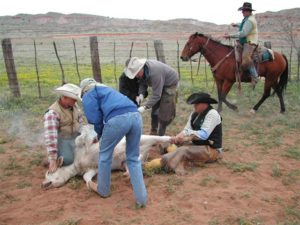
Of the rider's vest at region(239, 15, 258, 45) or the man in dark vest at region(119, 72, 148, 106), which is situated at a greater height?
the rider's vest at region(239, 15, 258, 45)

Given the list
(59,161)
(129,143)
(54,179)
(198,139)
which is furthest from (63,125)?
Result: (198,139)

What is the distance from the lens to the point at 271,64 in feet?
31.8

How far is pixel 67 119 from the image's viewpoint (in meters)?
5.32

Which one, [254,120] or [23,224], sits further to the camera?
[254,120]

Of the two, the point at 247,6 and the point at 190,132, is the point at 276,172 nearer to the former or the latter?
the point at 190,132

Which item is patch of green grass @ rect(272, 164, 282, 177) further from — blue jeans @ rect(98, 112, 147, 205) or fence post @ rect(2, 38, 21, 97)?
fence post @ rect(2, 38, 21, 97)

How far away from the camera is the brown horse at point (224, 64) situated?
959cm

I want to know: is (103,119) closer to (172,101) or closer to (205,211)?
(205,211)

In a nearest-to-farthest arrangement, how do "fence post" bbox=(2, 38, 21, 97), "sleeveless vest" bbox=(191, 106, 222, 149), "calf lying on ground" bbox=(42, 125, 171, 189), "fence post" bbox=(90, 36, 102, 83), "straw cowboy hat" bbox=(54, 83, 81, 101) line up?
"straw cowboy hat" bbox=(54, 83, 81, 101) → "calf lying on ground" bbox=(42, 125, 171, 189) → "sleeveless vest" bbox=(191, 106, 222, 149) → "fence post" bbox=(2, 38, 21, 97) → "fence post" bbox=(90, 36, 102, 83)

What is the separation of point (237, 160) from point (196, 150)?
0.81 metres

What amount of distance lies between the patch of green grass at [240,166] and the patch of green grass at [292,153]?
0.83m

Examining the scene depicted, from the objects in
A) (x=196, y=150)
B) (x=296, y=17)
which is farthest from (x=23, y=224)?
(x=296, y=17)

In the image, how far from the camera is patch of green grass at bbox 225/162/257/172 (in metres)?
5.50

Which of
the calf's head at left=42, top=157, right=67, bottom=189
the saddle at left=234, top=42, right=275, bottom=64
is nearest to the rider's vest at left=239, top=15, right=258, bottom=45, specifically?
the saddle at left=234, top=42, right=275, bottom=64
